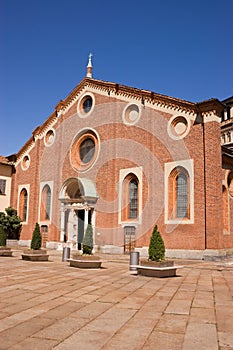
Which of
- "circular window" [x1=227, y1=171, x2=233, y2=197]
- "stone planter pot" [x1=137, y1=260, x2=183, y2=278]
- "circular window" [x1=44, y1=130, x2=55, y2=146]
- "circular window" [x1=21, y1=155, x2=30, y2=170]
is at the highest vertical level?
"circular window" [x1=44, y1=130, x2=55, y2=146]

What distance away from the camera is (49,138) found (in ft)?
100

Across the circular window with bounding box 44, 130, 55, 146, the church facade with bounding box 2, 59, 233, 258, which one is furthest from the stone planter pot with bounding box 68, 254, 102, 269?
the circular window with bounding box 44, 130, 55, 146

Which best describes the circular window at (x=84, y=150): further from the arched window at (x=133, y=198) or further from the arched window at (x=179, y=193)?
the arched window at (x=179, y=193)

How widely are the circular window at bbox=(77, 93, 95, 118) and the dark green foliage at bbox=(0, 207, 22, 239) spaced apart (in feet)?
37.1

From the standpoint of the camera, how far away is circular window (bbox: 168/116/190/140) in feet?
66.8

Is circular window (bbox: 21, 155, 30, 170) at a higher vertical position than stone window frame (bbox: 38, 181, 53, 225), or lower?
higher

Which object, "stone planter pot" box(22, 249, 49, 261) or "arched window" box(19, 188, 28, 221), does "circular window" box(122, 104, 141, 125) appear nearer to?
"stone planter pot" box(22, 249, 49, 261)

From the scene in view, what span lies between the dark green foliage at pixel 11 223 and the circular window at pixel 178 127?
17.3 metres

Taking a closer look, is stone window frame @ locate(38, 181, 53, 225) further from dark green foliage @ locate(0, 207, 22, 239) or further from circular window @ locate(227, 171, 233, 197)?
circular window @ locate(227, 171, 233, 197)

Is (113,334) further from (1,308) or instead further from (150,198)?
(150,198)

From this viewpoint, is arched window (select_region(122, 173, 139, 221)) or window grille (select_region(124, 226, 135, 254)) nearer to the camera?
window grille (select_region(124, 226, 135, 254))

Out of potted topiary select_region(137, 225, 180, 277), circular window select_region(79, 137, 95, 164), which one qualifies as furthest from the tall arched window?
circular window select_region(79, 137, 95, 164)

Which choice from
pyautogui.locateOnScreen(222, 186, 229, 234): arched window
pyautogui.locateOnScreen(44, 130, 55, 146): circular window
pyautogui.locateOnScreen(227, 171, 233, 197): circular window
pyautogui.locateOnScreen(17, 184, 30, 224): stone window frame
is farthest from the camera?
pyautogui.locateOnScreen(17, 184, 30, 224): stone window frame

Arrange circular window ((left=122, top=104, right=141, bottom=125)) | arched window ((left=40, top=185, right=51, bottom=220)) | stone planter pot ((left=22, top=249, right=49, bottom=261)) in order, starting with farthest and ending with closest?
1. arched window ((left=40, top=185, right=51, bottom=220))
2. circular window ((left=122, top=104, right=141, bottom=125))
3. stone planter pot ((left=22, top=249, right=49, bottom=261))
